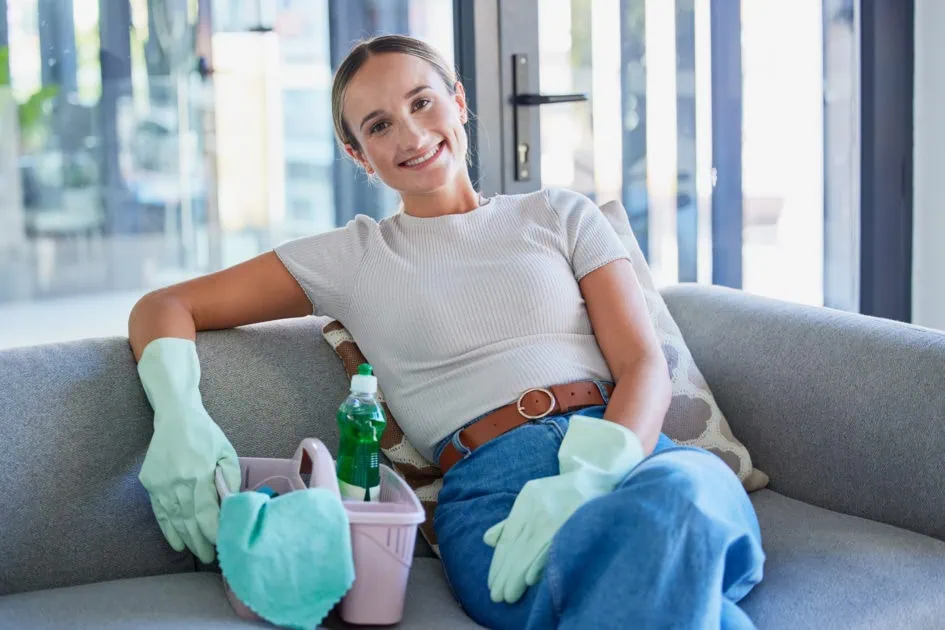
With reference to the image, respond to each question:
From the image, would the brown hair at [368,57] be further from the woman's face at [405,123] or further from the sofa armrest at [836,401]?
the sofa armrest at [836,401]

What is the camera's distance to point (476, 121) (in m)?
2.48

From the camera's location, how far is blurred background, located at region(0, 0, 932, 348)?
2232 mm

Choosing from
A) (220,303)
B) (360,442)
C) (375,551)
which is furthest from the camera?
(220,303)

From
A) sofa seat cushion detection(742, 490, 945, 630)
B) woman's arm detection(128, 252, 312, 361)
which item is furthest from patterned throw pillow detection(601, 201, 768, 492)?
woman's arm detection(128, 252, 312, 361)

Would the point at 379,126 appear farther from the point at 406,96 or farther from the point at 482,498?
the point at 482,498

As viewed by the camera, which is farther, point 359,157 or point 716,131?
point 716,131

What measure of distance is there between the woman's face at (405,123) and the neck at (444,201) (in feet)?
0.07

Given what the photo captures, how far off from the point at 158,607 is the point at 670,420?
2.67 ft

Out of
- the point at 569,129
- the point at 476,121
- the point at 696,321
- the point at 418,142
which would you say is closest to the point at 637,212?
the point at 569,129

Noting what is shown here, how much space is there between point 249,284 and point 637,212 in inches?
61.2

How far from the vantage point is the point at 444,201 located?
1.71m

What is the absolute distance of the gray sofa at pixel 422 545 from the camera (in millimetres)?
1357

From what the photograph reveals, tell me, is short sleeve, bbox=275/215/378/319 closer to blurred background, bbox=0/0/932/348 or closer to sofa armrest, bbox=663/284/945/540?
sofa armrest, bbox=663/284/945/540

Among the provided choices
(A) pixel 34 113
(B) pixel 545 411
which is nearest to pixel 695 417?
(B) pixel 545 411
